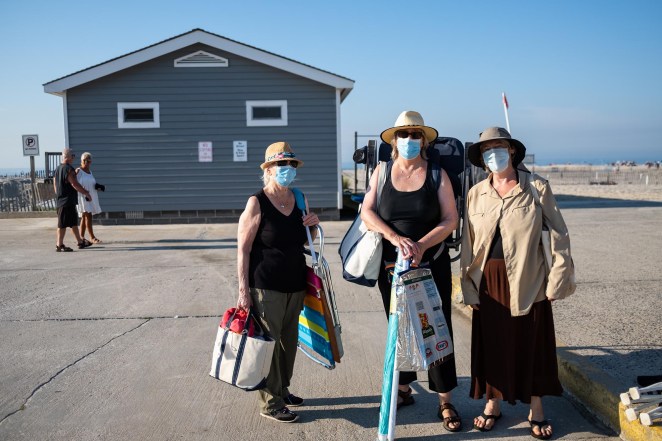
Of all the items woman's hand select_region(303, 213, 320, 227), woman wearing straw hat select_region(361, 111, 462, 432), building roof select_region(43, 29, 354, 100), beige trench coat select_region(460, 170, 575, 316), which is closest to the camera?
beige trench coat select_region(460, 170, 575, 316)

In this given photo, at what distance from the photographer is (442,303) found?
3812 millimetres

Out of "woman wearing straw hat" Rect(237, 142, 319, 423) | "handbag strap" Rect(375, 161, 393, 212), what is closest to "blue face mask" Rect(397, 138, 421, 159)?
"handbag strap" Rect(375, 161, 393, 212)

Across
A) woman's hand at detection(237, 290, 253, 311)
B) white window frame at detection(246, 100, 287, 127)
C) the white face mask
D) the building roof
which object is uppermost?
the building roof

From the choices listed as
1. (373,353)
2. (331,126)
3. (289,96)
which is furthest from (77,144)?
(373,353)

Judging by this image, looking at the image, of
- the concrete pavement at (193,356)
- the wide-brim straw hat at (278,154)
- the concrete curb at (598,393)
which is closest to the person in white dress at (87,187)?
the concrete pavement at (193,356)

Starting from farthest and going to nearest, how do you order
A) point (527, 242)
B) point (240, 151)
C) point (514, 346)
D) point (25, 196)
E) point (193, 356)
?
point (25, 196) < point (240, 151) < point (193, 356) < point (514, 346) < point (527, 242)

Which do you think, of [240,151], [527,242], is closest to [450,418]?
[527,242]

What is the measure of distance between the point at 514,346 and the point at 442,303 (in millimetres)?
507

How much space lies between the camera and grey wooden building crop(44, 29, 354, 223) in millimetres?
14570

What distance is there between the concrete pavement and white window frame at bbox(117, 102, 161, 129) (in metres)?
6.08

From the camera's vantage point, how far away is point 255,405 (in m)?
4.10

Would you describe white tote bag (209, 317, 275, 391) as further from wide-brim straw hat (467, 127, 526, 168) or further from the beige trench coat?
wide-brim straw hat (467, 127, 526, 168)

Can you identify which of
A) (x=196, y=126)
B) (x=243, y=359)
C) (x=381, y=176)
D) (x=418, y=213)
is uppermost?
(x=196, y=126)

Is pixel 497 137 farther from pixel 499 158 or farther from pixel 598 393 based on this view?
pixel 598 393
